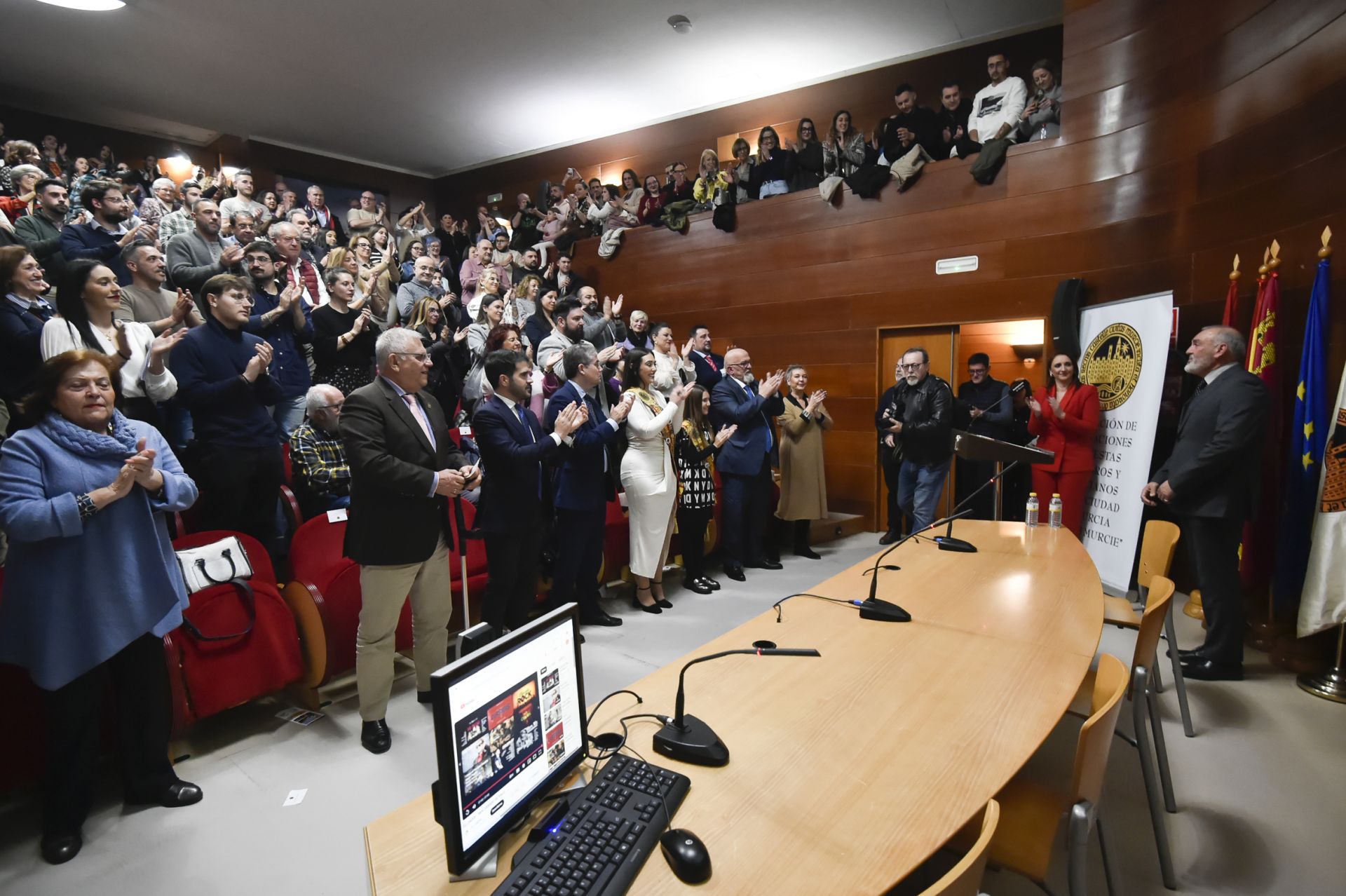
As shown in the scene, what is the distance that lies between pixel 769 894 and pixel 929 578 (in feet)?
5.59

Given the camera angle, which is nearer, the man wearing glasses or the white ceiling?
the man wearing glasses

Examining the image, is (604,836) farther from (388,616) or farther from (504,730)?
(388,616)

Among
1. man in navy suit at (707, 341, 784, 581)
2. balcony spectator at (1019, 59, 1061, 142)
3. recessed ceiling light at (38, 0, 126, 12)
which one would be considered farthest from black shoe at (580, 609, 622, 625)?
recessed ceiling light at (38, 0, 126, 12)

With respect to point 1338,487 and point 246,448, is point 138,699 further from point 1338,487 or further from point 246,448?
point 1338,487

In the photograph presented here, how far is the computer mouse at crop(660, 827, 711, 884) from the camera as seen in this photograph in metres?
0.98

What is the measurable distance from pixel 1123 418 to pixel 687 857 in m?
4.27

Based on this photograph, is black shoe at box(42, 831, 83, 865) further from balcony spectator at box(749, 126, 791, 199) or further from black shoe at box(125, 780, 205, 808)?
balcony spectator at box(749, 126, 791, 199)

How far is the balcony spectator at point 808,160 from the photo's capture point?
6598 mm

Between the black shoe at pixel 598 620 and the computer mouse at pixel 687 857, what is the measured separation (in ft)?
9.15

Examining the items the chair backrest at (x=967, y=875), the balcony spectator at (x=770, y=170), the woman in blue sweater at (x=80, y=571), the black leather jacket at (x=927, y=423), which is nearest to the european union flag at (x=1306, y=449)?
the black leather jacket at (x=927, y=423)

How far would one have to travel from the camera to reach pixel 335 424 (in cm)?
329

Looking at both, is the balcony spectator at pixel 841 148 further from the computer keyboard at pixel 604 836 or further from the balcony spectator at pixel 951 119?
the computer keyboard at pixel 604 836

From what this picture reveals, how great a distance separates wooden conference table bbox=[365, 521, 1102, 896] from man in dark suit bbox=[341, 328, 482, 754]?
123 centimetres

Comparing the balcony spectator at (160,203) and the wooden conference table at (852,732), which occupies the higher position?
the balcony spectator at (160,203)
